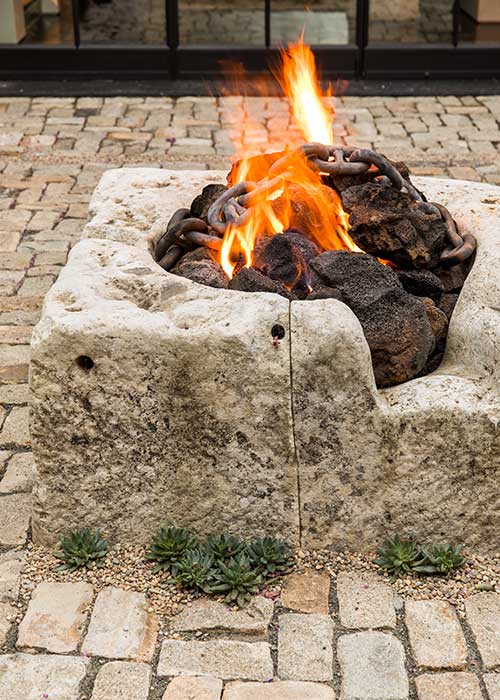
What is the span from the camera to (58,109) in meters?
10.5

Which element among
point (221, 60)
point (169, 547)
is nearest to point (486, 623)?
point (169, 547)

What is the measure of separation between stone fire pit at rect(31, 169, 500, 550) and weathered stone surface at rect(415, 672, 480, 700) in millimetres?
656

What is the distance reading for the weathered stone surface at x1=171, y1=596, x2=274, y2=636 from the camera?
3.93 m

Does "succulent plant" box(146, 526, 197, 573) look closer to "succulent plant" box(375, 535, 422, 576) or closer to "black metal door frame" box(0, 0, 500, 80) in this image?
"succulent plant" box(375, 535, 422, 576)

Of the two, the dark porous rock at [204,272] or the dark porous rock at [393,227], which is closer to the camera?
the dark porous rock at [204,272]

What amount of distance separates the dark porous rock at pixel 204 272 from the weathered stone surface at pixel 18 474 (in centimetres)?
109

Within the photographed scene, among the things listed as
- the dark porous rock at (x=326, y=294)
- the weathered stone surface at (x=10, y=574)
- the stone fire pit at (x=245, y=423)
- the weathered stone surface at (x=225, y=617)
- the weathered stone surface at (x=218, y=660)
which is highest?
the dark porous rock at (x=326, y=294)

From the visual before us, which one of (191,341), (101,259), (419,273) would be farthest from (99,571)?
(419,273)

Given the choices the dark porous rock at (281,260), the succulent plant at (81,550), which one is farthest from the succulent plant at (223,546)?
the dark porous rock at (281,260)

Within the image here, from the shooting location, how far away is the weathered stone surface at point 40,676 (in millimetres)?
3641

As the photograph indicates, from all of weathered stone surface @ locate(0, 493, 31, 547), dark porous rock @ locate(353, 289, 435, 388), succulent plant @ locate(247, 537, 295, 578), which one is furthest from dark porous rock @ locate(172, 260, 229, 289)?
weathered stone surface @ locate(0, 493, 31, 547)

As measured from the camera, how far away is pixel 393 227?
470cm

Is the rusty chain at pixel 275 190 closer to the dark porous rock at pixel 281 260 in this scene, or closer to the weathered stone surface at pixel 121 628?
the dark porous rock at pixel 281 260

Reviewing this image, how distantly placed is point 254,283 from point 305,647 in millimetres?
1419
